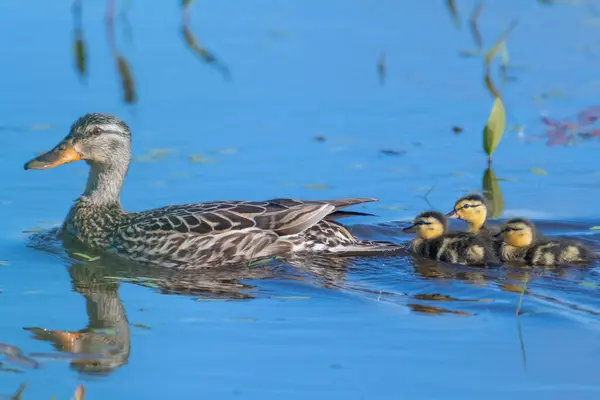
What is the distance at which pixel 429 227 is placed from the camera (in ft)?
26.9

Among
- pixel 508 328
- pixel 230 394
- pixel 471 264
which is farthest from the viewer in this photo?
pixel 471 264

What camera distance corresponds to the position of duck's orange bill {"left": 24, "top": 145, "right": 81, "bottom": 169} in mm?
8461

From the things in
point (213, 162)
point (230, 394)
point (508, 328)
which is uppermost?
point (213, 162)

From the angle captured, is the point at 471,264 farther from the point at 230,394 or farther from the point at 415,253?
the point at 230,394

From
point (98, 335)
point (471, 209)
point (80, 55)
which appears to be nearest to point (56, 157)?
point (98, 335)

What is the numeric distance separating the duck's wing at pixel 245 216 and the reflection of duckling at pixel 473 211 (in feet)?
2.07

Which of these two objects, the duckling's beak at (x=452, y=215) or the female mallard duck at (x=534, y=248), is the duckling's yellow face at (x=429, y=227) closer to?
the duckling's beak at (x=452, y=215)

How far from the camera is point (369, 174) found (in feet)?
31.2

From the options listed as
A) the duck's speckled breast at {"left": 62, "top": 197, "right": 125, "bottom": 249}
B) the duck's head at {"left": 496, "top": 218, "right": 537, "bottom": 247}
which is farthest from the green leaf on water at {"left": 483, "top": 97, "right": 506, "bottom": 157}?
the duck's speckled breast at {"left": 62, "top": 197, "right": 125, "bottom": 249}

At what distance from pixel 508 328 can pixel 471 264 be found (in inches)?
56.0

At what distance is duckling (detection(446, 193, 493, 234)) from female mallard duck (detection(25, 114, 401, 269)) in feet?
1.49

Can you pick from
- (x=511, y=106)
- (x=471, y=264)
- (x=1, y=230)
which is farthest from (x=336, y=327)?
(x=511, y=106)

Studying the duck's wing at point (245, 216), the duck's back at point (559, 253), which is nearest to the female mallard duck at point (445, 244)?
the duck's back at point (559, 253)

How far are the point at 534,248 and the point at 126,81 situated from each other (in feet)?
14.6
